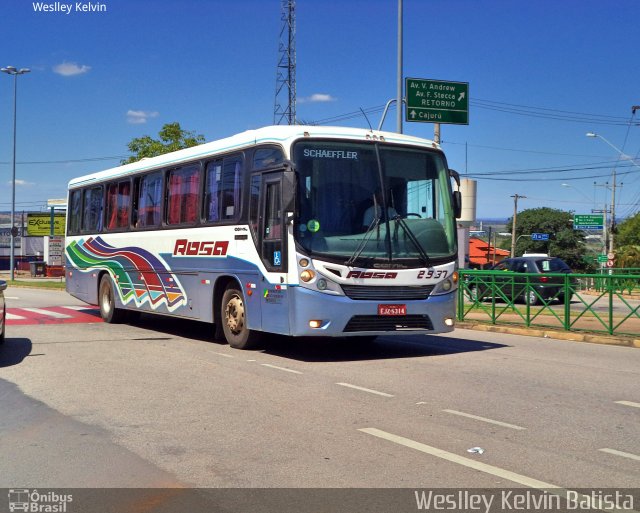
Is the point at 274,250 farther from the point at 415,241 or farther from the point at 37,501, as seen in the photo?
the point at 37,501

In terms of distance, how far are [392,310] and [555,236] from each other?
3724 inches

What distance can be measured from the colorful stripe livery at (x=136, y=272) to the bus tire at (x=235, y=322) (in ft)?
5.06

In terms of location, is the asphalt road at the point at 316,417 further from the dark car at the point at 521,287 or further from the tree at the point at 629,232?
the tree at the point at 629,232

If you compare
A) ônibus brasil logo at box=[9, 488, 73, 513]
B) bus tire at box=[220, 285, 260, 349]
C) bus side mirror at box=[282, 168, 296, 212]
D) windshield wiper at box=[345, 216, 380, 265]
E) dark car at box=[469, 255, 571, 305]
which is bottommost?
ônibus brasil logo at box=[9, 488, 73, 513]

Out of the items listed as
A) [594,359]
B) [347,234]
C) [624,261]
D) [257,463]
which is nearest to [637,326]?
[594,359]

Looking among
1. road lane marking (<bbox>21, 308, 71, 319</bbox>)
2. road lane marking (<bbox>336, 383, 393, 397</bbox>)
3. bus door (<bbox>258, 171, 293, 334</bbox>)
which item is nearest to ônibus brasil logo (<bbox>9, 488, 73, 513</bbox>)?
road lane marking (<bbox>336, 383, 393, 397</bbox>)

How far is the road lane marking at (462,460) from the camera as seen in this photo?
541 cm

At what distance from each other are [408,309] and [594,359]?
3213mm

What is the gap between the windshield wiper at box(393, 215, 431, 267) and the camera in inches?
454

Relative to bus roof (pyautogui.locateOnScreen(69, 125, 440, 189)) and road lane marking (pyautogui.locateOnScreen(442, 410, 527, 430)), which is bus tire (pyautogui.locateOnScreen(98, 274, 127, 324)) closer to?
bus roof (pyautogui.locateOnScreen(69, 125, 440, 189))

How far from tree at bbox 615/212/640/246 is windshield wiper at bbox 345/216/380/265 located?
299ft

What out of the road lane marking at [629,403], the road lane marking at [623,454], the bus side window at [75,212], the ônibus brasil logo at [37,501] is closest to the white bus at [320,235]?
the road lane marking at [629,403]

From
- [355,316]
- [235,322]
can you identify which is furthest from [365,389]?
[235,322]

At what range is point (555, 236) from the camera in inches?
3984
